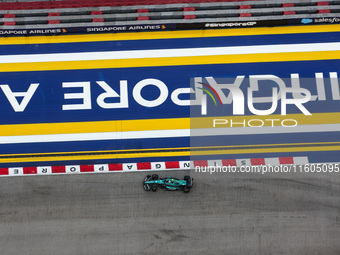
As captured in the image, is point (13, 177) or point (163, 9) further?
point (163, 9)

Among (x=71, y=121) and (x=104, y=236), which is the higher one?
(x=71, y=121)

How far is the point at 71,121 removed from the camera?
990 centimetres

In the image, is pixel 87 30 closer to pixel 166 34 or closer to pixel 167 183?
pixel 166 34

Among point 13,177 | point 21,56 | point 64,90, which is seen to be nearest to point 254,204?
point 64,90

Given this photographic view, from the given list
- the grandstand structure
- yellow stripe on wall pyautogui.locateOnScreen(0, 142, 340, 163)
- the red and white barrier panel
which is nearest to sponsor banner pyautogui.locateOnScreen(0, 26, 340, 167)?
yellow stripe on wall pyautogui.locateOnScreen(0, 142, 340, 163)

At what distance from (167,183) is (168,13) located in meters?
6.36

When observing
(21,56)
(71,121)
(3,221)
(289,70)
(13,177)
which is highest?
(21,56)

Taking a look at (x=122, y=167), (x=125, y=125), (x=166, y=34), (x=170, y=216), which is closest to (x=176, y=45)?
(x=166, y=34)

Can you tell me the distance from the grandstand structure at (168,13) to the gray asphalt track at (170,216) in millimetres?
5766

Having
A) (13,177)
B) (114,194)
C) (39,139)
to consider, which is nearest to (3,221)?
(13,177)

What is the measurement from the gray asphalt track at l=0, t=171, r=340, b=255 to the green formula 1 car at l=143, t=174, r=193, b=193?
0.25 meters

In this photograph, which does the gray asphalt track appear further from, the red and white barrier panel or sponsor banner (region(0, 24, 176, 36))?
sponsor banner (region(0, 24, 176, 36))

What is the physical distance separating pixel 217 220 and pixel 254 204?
1417mm

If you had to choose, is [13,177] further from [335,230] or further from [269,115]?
→ [335,230]
